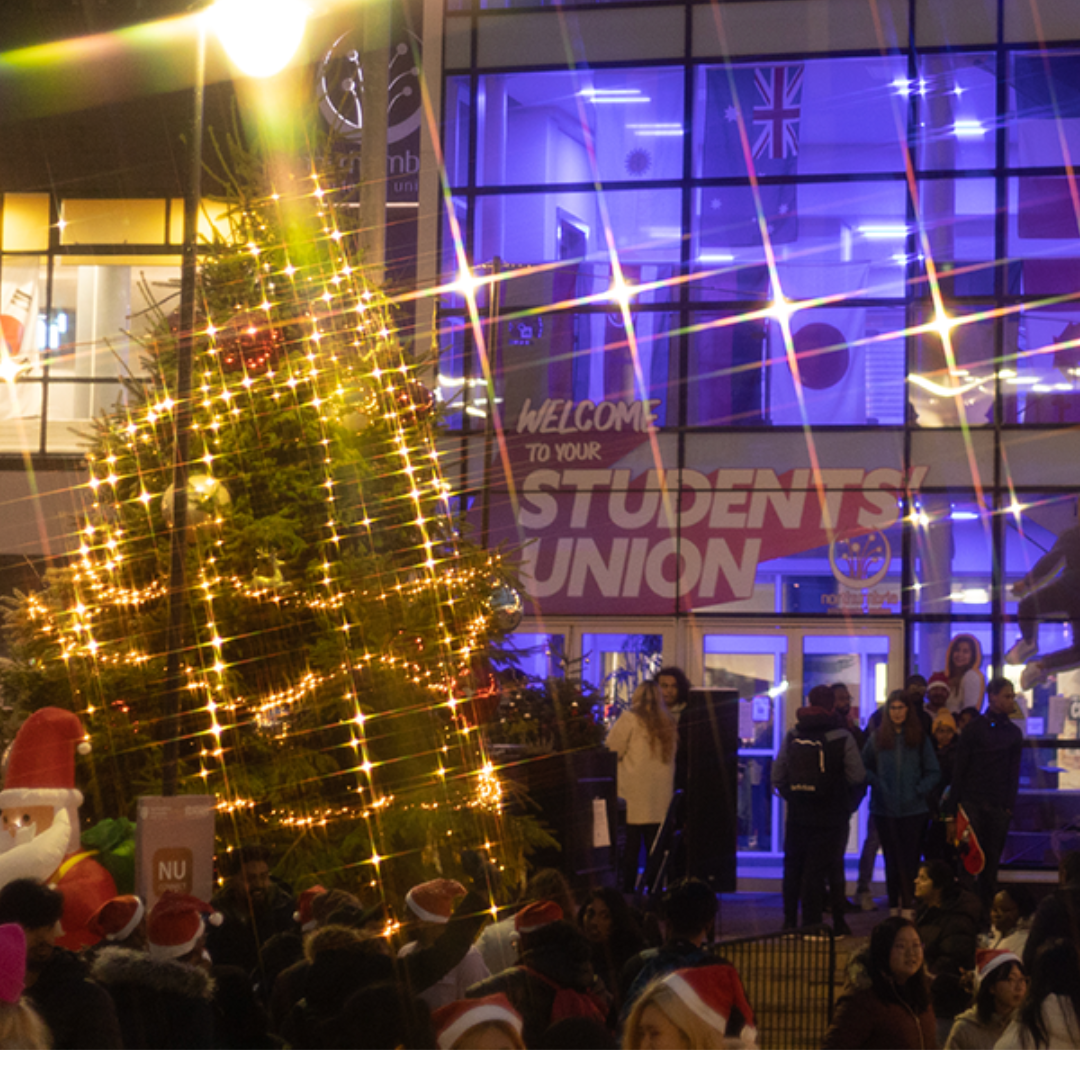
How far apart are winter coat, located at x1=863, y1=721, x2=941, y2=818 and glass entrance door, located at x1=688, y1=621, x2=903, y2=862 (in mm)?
4503

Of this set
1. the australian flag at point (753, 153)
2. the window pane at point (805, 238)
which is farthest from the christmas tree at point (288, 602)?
the australian flag at point (753, 153)

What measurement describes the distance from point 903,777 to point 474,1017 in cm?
677

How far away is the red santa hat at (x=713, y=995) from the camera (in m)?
4.33

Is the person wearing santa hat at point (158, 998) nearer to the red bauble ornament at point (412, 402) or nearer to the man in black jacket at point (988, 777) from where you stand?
the red bauble ornament at point (412, 402)

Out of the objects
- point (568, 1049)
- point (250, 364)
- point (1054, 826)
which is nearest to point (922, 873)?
point (568, 1049)

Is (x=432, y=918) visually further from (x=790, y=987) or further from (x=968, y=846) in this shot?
(x=968, y=846)

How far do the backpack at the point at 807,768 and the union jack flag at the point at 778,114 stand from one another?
8.62m

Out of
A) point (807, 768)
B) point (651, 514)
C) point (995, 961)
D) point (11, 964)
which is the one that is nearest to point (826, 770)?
point (807, 768)

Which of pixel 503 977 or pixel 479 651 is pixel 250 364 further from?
pixel 503 977

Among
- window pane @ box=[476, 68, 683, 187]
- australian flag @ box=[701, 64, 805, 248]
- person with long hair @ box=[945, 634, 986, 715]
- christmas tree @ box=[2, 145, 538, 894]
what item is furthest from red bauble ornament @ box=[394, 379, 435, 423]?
window pane @ box=[476, 68, 683, 187]

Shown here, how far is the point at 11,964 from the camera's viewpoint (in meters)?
3.62

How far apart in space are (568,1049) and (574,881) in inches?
175

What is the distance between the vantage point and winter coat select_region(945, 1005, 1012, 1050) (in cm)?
518

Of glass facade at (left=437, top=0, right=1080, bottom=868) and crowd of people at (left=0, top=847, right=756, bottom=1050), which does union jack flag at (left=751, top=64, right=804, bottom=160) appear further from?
crowd of people at (left=0, top=847, right=756, bottom=1050)
